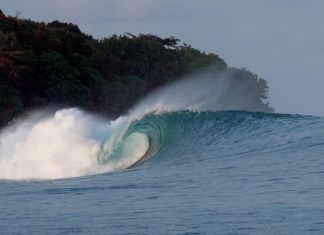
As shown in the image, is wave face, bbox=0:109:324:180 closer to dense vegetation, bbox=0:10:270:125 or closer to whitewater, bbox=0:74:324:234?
whitewater, bbox=0:74:324:234

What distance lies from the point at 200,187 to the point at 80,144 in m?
9.84

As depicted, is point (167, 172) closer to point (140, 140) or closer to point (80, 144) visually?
point (140, 140)

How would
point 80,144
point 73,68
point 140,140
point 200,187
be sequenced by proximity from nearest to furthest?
point 200,187 → point 80,144 → point 140,140 → point 73,68

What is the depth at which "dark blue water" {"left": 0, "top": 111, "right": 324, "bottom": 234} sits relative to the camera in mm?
21391

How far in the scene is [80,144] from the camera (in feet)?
117

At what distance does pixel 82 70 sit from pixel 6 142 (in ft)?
106

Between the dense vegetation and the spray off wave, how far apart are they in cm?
1993

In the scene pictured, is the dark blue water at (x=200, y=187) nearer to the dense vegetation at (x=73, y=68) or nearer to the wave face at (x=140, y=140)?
the wave face at (x=140, y=140)

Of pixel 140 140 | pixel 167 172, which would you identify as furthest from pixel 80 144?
pixel 167 172

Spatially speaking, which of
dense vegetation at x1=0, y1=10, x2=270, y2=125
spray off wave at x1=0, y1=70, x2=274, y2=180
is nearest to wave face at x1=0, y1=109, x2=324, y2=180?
spray off wave at x1=0, y1=70, x2=274, y2=180

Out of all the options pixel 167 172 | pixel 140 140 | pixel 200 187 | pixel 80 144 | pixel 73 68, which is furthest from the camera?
pixel 73 68

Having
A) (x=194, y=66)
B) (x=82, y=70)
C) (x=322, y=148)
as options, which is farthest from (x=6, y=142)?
(x=194, y=66)

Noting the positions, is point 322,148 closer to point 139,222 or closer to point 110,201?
point 110,201

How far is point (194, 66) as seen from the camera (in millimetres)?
98125
